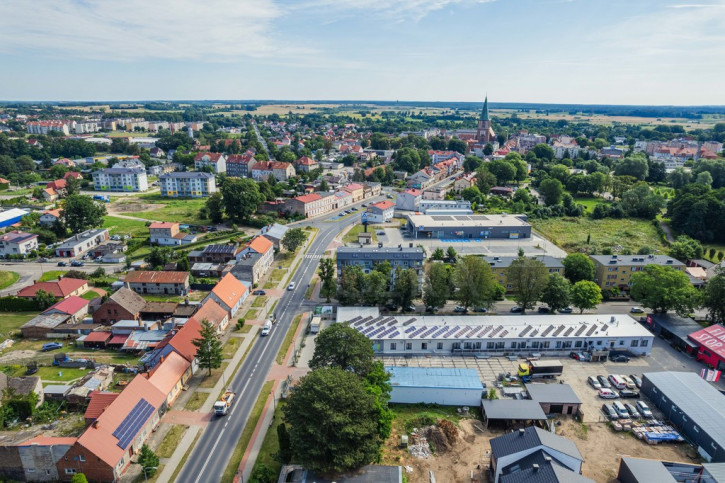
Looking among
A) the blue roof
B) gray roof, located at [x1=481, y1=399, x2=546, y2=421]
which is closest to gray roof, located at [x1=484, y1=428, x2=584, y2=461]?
gray roof, located at [x1=481, y1=399, x2=546, y2=421]

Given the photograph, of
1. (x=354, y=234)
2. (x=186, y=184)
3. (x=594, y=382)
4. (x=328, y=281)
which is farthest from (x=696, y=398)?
(x=186, y=184)

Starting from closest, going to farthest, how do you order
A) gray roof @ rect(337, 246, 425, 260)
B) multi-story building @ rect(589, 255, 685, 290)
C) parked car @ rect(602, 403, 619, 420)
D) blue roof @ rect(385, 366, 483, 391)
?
1. parked car @ rect(602, 403, 619, 420)
2. blue roof @ rect(385, 366, 483, 391)
3. gray roof @ rect(337, 246, 425, 260)
4. multi-story building @ rect(589, 255, 685, 290)

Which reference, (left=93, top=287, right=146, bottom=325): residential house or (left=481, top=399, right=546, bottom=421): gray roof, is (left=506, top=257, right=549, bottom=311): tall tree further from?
(left=93, top=287, right=146, bottom=325): residential house

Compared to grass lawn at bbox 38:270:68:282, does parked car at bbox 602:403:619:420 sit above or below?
below

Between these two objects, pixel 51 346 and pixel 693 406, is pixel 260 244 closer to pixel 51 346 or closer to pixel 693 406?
pixel 51 346

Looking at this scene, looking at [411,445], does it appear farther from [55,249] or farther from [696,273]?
[55,249]

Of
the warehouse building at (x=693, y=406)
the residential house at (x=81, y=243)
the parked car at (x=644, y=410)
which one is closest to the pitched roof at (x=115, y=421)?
the parked car at (x=644, y=410)

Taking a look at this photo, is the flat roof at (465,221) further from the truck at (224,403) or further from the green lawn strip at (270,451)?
the green lawn strip at (270,451)
